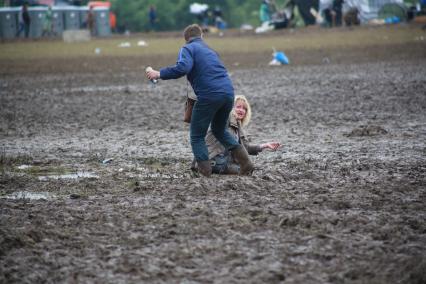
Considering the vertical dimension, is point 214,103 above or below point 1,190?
above

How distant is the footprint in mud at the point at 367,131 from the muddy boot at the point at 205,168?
14.6 feet

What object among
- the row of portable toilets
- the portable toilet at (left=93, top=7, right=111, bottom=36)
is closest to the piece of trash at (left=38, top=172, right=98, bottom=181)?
the row of portable toilets

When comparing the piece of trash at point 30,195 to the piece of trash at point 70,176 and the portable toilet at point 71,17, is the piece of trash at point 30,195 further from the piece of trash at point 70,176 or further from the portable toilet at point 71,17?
the portable toilet at point 71,17

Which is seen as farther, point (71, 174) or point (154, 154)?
point (154, 154)

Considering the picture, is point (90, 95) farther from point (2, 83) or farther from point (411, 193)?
point (411, 193)

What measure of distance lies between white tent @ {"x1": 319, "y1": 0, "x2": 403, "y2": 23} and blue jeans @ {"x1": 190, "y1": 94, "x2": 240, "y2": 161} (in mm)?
49258

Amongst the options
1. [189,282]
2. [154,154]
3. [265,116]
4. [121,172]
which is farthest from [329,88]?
[189,282]

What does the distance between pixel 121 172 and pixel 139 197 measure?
2000 mm

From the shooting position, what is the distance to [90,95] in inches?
955

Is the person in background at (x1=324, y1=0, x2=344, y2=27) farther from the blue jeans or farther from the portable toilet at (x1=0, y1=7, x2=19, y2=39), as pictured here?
the blue jeans

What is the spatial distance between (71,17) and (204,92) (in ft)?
202

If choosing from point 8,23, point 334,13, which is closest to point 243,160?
point 334,13

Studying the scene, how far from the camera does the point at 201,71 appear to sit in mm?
11125

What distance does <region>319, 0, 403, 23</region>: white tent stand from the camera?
197 feet
